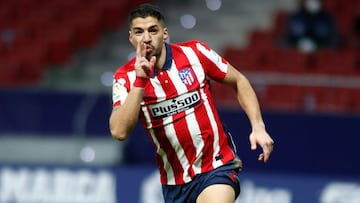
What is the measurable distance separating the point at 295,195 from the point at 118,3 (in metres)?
5.42

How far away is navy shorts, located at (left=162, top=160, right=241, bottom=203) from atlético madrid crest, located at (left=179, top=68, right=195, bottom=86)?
0.55 metres

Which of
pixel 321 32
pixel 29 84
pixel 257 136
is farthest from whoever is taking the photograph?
pixel 29 84

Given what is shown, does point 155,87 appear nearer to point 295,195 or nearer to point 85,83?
point 295,195

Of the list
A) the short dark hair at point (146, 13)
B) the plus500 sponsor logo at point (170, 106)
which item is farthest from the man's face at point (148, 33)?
the plus500 sponsor logo at point (170, 106)

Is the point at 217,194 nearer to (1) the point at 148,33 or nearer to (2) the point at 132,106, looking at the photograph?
(2) the point at 132,106

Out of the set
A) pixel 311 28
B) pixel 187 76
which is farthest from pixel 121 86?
pixel 311 28

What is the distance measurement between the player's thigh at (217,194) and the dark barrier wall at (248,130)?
4008 millimetres

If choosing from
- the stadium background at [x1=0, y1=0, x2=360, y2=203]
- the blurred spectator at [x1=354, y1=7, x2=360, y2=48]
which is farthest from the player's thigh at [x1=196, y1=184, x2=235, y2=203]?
the blurred spectator at [x1=354, y1=7, x2=360, y2=48]

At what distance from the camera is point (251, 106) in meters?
5.66

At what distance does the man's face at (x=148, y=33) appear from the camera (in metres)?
5.27

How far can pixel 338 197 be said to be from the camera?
340 inches

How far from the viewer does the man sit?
18.3 ft

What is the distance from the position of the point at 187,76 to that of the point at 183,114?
9.3 inches

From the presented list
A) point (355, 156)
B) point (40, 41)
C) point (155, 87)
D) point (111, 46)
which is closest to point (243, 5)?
point (111, 46)
